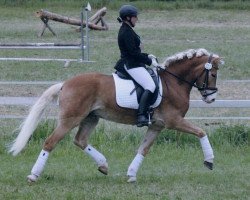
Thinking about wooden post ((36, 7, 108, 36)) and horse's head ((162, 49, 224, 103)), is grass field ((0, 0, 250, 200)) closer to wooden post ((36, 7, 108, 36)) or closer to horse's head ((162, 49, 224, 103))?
horse's head ((162, 49, 224, 103))

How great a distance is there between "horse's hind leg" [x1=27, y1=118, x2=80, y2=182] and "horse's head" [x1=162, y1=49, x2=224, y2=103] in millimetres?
1538

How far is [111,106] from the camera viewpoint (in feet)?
37.2

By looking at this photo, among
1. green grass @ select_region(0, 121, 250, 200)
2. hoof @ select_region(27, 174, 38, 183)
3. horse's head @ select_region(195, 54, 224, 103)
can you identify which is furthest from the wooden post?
hoof @ select_region(27, 174, 38, 183)

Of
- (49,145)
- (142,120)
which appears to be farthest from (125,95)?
(49,145)

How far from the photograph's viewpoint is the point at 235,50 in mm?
27625

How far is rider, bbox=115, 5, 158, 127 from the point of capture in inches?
444

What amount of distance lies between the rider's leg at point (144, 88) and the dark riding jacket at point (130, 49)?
9cm

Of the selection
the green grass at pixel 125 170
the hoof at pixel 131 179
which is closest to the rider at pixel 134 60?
the hoof at pixel 131 179

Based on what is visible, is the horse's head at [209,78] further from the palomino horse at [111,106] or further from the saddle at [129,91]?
the saddle at [129,91]

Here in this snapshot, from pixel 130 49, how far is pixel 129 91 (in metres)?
0.54

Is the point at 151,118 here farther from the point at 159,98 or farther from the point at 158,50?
the point at 158,50

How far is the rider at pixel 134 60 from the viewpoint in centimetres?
1127

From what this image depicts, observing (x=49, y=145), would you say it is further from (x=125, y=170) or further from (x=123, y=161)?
(x=123, y=161)

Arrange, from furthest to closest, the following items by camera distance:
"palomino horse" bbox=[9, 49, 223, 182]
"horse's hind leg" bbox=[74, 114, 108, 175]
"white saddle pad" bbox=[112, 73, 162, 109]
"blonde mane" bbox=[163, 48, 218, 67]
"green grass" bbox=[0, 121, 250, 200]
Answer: "blonde mane" bbox=[163, 48, 218, 67], "horse's hind leg" bbox=[74, 114, 108, 175], "white saddle pad" bbox=[112, 73, 162, 109], "palomino horse" bbox=[9, 49, 223, 182], "green grass" bbox=[0, 121, 250, 200]
